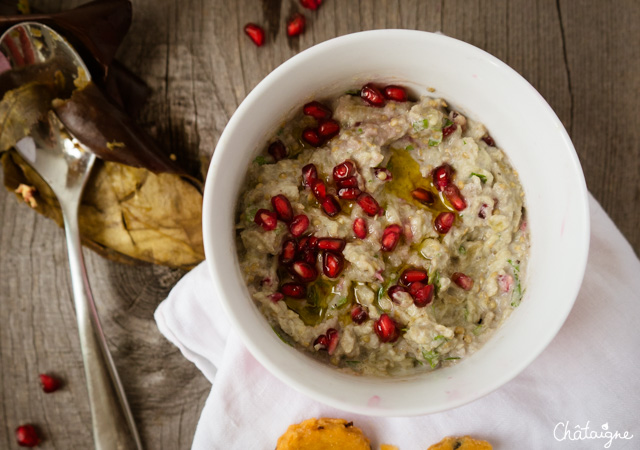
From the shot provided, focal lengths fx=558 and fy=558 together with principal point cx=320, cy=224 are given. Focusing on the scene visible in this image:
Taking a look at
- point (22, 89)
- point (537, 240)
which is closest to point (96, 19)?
point (22, 89)

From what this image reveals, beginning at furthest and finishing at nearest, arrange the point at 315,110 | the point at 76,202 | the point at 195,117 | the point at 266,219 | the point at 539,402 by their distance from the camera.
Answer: the point at 195,117, the point at 76,202, the point at 539,402, the point at 315,110, the point at 266,219

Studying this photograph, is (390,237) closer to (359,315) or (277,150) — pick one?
(359,315)

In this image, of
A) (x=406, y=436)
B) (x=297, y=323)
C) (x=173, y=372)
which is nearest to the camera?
(x=297, y=323)

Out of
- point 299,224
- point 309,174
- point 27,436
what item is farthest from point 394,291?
point 27,436

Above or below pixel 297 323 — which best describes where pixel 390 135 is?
above

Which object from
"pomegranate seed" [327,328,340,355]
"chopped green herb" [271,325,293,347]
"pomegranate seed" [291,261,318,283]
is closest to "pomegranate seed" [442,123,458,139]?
"pomegranate seed" [291,261,318,283]

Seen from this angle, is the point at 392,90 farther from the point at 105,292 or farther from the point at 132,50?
the point at 105,292
